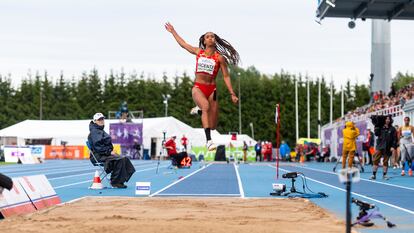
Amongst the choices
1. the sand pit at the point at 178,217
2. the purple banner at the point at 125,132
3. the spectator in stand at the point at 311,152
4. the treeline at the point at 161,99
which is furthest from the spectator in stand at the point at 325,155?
the sand pit at the point at 178,217

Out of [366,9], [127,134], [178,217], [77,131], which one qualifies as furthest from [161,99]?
[178,217]

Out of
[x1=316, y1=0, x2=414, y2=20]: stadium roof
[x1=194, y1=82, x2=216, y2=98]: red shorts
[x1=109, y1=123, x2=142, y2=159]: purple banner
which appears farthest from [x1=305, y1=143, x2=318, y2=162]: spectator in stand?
[x1=194, y1=82, x2=216, y2=98]: red shorts

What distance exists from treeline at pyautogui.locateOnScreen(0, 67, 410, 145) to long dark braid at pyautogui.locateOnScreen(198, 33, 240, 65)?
224ft

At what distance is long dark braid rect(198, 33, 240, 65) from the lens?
25.0 feet

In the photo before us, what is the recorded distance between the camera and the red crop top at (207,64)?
7117mm

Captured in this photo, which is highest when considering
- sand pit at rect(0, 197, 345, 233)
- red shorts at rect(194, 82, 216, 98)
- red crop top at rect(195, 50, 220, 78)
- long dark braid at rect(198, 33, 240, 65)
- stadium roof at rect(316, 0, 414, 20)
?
stadium roof at rect(316, 0, 414, 20)

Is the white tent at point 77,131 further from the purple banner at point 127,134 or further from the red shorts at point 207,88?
the red shorts at point 207,88

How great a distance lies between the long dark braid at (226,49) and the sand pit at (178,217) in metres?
1.85

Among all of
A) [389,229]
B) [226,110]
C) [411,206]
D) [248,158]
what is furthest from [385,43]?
[389,229]

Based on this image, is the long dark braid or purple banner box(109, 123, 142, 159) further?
purple banner box(109, 123, 142, 159)

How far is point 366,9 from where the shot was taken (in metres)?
30.1

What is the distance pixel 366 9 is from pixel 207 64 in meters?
24.3

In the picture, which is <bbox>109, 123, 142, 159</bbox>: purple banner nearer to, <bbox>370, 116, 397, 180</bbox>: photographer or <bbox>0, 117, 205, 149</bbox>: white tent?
<bbox>0, 117, 205, 149</bbox>: white tent

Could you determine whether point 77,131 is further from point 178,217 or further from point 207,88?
point 207,88
